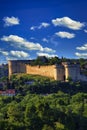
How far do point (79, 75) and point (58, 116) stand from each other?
78.0 ft

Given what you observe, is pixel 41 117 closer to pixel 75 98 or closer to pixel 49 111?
pixel 49 111

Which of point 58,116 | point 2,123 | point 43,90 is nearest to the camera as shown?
point 2,123

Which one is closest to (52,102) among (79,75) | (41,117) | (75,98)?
(75,98)

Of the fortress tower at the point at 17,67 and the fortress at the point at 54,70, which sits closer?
the fortress at the point at 54,70

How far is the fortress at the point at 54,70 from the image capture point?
5172 cm

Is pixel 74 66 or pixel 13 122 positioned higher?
pixel 74 66

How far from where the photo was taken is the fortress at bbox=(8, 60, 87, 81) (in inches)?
2036

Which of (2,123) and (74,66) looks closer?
(2,123)

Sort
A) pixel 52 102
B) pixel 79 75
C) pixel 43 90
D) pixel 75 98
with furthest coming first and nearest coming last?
pixel 79 75 → pixel 43 90 → pixel 75 98 → pixel 52 102

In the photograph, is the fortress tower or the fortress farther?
the fortress tower

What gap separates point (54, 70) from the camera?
2084 inches

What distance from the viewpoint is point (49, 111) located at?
28.2 meters

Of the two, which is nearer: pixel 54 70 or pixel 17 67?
pixel 54 70

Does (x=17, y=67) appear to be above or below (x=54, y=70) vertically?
above
